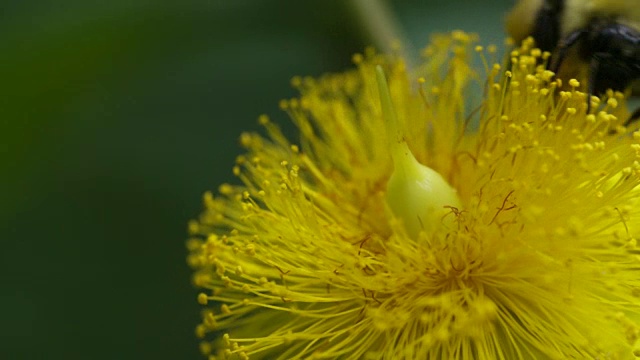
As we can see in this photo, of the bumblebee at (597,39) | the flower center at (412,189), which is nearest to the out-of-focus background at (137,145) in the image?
the bumblebee at (597,39)

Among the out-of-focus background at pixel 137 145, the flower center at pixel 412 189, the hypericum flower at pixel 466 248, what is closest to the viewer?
the hypericum flower at pixel 466 248

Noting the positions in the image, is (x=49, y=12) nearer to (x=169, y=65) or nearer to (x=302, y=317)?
Answer: (x=169, y=65)

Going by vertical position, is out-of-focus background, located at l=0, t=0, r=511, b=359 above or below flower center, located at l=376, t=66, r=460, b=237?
above

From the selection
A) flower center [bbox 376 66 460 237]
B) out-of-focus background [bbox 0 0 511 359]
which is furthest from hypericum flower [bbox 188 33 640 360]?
out-of-focus background [bbox 0 0 511 359]

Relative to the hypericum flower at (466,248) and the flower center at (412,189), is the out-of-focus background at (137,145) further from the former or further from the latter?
the flower center at (412,189)

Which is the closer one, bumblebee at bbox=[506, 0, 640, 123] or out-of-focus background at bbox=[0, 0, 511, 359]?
bumblebee at bbox=[506, 0, 640, 123]

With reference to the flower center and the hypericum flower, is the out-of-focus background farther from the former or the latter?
the flower center
